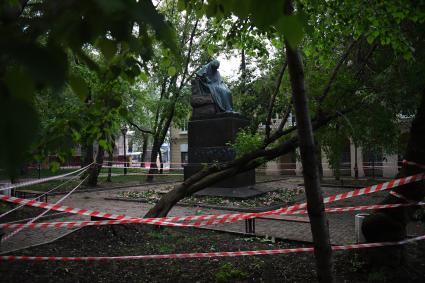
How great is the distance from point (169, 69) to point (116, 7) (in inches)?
106

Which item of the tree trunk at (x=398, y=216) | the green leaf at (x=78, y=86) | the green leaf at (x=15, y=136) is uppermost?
the green leaf at (x=78, y=86)

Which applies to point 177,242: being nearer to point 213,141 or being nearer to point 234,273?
point 234,273

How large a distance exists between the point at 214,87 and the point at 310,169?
42.1ft

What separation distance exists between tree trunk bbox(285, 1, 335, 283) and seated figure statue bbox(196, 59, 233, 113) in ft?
39.3

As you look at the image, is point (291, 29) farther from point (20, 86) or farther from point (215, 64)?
point (215, 64)

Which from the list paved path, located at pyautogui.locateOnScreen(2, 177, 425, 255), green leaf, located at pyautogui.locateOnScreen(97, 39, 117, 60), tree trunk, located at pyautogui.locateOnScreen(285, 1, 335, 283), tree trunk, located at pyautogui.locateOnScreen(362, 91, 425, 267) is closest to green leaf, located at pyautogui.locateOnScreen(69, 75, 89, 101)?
green leaf, located at pyautogui.locateOnScreen(97, 39, 117, 60)

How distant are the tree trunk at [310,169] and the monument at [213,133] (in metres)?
9.70

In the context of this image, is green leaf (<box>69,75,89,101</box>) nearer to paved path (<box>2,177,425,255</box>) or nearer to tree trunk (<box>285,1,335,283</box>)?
tree trunk (<box>285,1,335,283</box>)

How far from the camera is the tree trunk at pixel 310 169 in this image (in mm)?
2369

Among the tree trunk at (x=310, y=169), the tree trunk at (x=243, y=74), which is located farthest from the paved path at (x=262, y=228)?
the tree trunk at (x=243, y=74)

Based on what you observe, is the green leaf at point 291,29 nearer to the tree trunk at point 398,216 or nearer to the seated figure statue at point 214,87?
the tree trunk at point 398,216

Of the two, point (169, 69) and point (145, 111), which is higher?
point (145, 111)

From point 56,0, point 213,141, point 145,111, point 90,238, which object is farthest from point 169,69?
point 145,111

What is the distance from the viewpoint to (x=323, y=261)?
2490 millimetres
